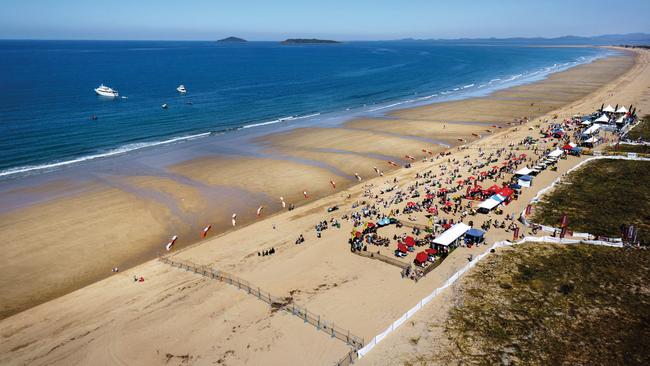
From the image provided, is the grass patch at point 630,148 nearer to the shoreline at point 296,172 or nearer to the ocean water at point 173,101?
the shoreline at point 296,172

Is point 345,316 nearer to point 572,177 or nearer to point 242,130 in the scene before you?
point 572,177

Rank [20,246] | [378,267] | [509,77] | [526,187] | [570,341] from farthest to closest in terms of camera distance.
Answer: [509,77] < [526,187] < [20,246] < [378,267] < [570,341]

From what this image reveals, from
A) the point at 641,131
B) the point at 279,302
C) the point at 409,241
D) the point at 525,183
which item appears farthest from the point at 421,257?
the point at 641,131

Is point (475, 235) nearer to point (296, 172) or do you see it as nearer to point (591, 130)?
point (296, 172)

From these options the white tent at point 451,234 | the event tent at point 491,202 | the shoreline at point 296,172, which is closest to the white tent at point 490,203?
the event tent at point 491,202

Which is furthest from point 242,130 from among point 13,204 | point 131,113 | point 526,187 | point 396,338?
point 396,338

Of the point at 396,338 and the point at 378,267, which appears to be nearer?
the point at 396,338

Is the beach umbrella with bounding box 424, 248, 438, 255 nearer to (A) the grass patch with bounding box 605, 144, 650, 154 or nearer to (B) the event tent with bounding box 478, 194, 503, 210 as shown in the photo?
(B) the event tent with bounding box 478, 194, 503, 210
